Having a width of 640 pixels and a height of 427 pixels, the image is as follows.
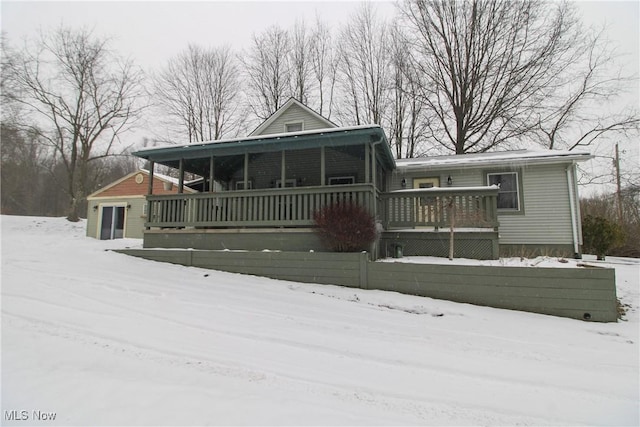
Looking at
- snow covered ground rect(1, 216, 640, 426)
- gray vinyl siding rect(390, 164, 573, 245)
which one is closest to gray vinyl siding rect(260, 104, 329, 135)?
gray vinyl siding rect(390, 164, 573, 245)

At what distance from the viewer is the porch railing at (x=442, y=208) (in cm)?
753

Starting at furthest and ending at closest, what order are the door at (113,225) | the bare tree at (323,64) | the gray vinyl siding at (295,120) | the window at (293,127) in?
1. the bare tree at (323,64)
2. the door at (113,225)
3. the window at (293,127)
4. the gray vinyl siding at (295,120)

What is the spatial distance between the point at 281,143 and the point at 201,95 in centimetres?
1954

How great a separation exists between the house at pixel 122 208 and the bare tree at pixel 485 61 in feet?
54.9

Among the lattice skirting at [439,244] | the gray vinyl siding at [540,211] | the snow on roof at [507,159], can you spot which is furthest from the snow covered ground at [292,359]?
the snow on roof at [507,159]

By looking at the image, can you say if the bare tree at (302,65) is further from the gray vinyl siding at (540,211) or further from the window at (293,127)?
the gray vinyl siding at (540,211)

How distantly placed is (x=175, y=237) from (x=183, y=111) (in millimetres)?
19032

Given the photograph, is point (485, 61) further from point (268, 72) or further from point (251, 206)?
point (251, 206)

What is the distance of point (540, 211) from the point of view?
942 cm

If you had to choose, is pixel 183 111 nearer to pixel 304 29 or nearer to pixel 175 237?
pixel 304 29

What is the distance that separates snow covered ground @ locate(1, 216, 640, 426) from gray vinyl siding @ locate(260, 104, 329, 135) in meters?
8.49

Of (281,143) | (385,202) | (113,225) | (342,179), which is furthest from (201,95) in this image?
(385,202)

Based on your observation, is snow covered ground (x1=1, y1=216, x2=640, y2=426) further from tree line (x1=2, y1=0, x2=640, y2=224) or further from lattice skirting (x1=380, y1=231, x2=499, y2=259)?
tree line (x1=2, y1=0, x2=640, y2=224)

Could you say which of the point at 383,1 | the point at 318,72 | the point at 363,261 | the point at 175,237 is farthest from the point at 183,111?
the point at 363,261
